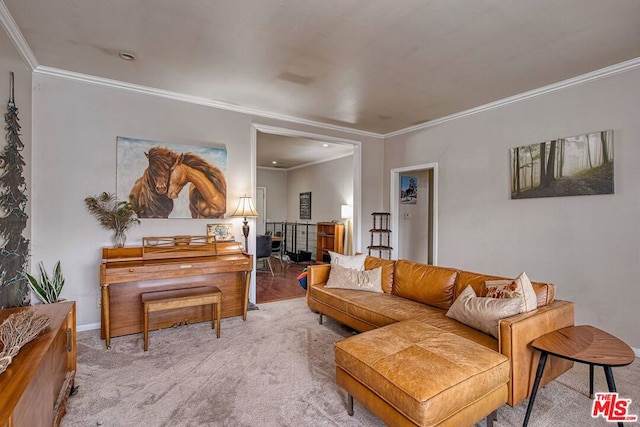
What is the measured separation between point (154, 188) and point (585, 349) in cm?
399

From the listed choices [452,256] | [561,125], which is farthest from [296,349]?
[561,125]

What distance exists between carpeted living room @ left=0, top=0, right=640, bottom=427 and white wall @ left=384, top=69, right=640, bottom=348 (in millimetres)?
20

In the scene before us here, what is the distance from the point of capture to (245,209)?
4.02 metres

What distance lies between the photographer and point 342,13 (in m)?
2.21

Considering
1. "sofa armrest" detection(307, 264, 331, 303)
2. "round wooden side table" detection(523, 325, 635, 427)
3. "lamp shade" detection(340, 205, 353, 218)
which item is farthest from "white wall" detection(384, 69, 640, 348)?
"lamp shade" detection(340, 205, 353, 218)

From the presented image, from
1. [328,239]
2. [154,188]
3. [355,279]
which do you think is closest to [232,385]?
[355,279]

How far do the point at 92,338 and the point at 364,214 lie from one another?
3.97 metres

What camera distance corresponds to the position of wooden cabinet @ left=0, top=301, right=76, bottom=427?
1126mm

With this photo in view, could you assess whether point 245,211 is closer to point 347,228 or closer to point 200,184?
point 200,184

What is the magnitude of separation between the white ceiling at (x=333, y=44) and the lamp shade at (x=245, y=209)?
1258mm

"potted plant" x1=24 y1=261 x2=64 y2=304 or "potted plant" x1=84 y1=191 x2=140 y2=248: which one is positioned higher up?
"potted plant" x1=84 y1=191 x2=140 y2=248

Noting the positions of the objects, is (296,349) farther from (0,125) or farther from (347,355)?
(0,125)

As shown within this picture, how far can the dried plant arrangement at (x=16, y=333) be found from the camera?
4.20ft

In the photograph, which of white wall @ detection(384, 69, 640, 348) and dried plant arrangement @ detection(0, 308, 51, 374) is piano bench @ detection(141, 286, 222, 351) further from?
white wall @ detection(384, 69, 640, 348)
